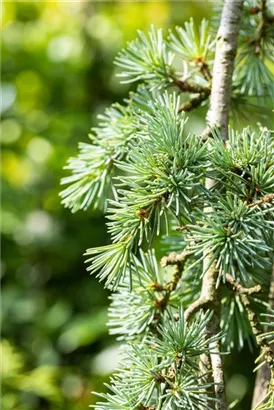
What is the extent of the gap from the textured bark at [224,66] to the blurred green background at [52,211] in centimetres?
87

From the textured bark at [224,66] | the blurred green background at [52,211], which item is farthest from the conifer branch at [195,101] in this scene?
the blurred green background at [52,211]

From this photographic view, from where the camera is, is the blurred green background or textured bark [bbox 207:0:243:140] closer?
textured bark [bbox 207:0:243:140]

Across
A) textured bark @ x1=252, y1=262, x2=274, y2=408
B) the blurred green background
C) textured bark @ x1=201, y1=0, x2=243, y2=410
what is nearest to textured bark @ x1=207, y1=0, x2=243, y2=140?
textured bark @ x1=201, y1=0, x2=243, y2=410

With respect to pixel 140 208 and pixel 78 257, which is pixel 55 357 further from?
pixel 140 208

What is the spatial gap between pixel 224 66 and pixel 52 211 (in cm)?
116

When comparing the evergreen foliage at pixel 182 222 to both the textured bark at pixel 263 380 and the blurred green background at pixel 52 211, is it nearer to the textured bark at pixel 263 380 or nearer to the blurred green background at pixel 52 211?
the textured bark at pixel 263 380

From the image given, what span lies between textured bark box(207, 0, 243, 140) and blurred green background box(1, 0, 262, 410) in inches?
34.1

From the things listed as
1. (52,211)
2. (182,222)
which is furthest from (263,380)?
(52,211)

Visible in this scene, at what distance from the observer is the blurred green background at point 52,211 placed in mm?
1460

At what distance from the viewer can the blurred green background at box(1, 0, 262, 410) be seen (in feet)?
4.79

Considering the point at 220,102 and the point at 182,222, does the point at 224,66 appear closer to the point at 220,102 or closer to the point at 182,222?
the point at 220,102

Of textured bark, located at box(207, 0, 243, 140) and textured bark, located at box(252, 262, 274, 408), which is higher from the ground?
textured bark, located at box(207, 0, 243, 140)

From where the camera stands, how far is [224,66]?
2.01 feet

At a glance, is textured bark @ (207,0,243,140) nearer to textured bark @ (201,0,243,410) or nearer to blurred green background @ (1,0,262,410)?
textured bark @ (201,0,243,410)
